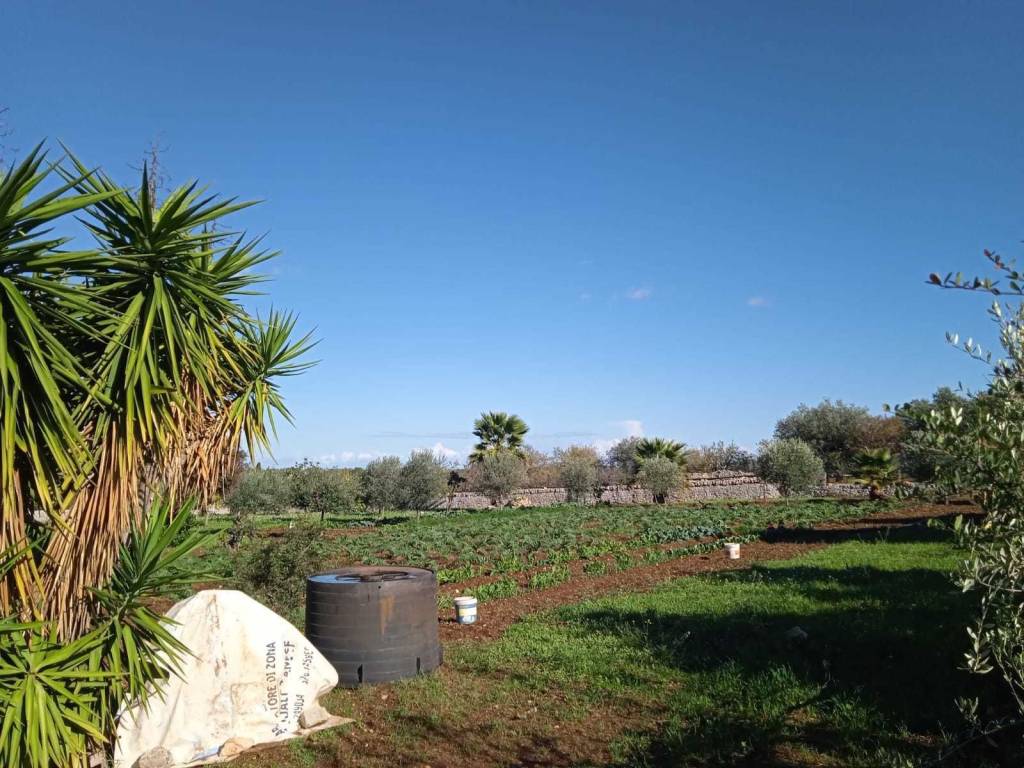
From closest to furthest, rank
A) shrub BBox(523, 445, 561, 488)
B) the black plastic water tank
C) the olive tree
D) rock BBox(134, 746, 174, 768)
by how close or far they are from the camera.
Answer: the olive tree < rock BBox(134, 746, 174, 768) < the black plastic water tank < shrub BBox(523, 445, 561, 488)

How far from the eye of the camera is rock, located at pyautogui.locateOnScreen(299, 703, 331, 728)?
259 inches

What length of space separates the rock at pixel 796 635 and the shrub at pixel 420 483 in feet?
99.9

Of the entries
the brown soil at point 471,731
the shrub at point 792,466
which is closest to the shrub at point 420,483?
the shrub at point 792,466

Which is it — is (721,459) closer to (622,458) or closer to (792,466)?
(622,458)

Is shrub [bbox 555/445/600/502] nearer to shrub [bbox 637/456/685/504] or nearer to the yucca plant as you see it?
shrub [bbox 637/456/685/504]

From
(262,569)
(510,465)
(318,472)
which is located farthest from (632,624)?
(510,465)

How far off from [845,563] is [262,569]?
11.1 metres

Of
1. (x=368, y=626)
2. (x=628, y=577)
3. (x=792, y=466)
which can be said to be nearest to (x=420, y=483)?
(x=792, y=466)

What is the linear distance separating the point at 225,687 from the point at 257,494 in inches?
1012

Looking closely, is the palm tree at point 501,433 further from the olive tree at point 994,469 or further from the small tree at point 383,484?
the olive tree at point 994,469

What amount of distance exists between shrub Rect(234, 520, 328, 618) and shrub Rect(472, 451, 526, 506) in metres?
31.0

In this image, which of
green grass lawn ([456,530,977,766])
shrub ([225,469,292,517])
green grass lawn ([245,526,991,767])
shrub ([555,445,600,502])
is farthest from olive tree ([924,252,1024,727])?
shrub ([555,445,600,502])

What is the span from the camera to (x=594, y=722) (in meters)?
6.54

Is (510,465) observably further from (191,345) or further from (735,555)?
(191,345)
